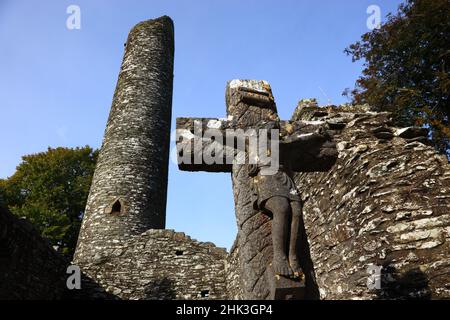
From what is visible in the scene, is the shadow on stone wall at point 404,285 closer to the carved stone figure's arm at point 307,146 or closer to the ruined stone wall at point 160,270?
the carved stone figure's arm at point 307,146

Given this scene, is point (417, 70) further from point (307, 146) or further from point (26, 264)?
point (26, 264)

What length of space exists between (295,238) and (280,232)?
11 centimetres

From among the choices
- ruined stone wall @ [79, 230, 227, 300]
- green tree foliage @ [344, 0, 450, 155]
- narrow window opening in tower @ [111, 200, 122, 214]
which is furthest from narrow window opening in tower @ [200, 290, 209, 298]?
green tree foliage @ [344, 0, 450, 155]

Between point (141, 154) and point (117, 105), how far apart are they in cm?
239

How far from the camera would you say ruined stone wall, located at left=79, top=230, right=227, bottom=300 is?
338 inches

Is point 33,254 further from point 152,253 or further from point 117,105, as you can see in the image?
point 117,105

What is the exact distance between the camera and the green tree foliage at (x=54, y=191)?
56.1 feet

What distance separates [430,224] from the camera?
13.0 ft

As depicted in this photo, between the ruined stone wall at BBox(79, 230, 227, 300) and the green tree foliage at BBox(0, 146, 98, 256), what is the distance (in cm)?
900

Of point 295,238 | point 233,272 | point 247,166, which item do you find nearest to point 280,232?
point 295,238

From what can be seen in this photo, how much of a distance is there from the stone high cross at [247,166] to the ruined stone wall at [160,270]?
673cm

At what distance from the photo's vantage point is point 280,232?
2258 mm

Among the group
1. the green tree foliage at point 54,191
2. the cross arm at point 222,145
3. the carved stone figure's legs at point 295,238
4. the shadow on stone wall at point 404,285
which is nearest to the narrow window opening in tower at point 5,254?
the cross arm at point 222,145
